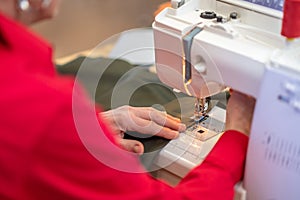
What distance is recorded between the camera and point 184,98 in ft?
3.92

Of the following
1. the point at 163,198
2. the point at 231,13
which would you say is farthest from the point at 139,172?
the point at 231,13

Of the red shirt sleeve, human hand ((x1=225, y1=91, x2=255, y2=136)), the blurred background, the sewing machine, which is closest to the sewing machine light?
the sewing machine

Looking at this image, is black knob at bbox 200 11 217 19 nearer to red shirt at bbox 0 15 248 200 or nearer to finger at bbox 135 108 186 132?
finger at bbox 135 108 186 132

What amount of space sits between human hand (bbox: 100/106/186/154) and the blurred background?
4.46 feet

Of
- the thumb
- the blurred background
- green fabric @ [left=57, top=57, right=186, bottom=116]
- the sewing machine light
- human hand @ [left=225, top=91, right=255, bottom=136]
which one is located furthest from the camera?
the blurred background

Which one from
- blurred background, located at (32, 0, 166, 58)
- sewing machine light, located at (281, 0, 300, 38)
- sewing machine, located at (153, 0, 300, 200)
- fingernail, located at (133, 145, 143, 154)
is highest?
sewing machine light, located at (281, 0, 300, 38)

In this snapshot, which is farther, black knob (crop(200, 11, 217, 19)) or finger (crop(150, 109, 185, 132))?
finger (crop(150, 109, 185, 132))

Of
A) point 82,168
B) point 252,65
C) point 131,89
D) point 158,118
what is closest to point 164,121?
point 158,118

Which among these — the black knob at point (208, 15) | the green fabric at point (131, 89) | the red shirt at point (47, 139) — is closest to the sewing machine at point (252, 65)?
the black knob at point (208, 15)

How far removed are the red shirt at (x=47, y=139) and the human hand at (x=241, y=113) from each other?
300mm

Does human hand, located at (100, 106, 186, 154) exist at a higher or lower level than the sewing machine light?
lower

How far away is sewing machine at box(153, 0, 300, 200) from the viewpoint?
31.1 inches

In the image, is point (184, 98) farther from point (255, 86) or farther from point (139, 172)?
point (139, 172)

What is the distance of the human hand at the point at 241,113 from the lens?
918 millimetres
